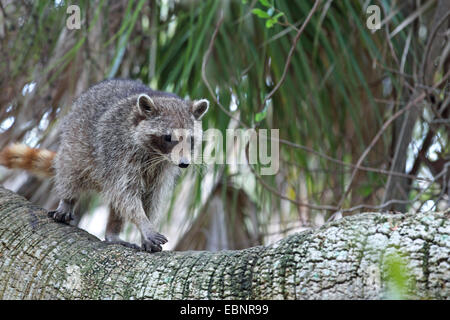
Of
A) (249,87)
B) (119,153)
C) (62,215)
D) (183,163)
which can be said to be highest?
(249,87)

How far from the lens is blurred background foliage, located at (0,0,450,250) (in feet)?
12.7

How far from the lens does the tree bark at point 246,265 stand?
1.38 metres

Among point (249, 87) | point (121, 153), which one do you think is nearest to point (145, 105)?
point (121, 153)

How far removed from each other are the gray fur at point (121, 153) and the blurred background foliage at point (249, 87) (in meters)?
0.61

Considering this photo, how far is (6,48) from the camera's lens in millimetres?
3902

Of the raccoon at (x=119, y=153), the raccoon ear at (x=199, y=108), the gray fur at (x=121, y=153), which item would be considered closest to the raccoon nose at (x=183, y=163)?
the raccoon at (x=119, y=153)

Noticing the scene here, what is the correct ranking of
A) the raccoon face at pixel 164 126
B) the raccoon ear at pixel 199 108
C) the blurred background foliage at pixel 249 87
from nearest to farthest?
the raccoon face at pixel 164 126 < the raccoon ear at pixel 199 108 < the blurred background foliage at pixel 249 87

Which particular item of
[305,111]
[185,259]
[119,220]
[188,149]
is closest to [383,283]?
[185,259]

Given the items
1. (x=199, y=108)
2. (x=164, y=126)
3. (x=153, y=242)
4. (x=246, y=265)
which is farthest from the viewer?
(x=199, y=108)

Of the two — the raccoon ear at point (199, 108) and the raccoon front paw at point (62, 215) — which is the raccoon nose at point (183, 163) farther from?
the raccoon front paw at point (62, 215)

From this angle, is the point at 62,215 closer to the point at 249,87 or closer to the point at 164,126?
the point at 164,126

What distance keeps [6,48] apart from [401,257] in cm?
338

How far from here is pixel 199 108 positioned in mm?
3256

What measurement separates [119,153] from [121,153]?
11 mm
